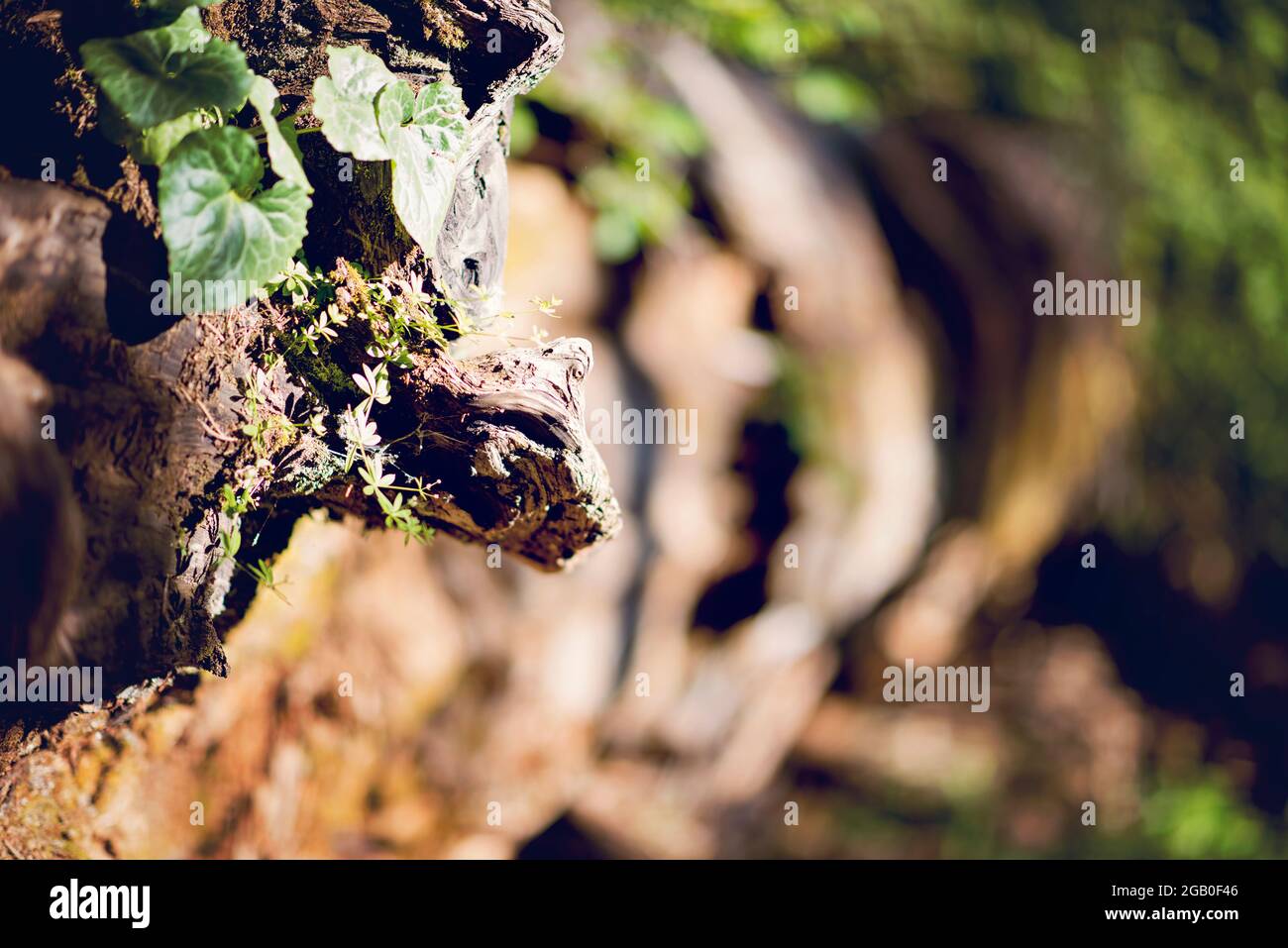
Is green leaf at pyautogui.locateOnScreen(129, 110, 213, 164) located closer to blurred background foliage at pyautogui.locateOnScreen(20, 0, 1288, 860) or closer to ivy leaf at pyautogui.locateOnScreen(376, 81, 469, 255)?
ivy leaf at pyautogui.locateOnScreen(376, 81, 469, 255)

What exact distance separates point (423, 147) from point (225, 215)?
235 millimetres

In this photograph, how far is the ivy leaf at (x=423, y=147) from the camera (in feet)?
3.51

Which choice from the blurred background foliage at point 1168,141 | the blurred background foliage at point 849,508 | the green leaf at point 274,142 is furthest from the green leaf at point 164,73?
the blurred background foliage at point 1168,141

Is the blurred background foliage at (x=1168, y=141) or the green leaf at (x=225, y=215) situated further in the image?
the blurred background foliage at (x=1168, y=141)

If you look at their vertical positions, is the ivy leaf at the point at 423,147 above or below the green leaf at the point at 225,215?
above

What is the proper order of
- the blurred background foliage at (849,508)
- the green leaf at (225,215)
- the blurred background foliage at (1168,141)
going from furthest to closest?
the blurred background foliage at (1168,141) → the blurred background foliage at (849,508) → the green leaf at (225,215)

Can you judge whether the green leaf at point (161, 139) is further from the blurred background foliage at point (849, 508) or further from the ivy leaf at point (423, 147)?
the blurred background foliage at point (849, 508)

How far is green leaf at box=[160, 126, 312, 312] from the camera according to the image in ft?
3.22

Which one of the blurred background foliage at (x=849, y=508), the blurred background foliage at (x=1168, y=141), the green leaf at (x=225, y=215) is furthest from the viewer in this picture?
the blurred background foliage at (x=1168, y=141)

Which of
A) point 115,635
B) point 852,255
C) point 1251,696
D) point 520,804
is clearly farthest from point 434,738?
point 1251,696

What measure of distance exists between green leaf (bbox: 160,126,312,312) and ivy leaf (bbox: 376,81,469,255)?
0.11m

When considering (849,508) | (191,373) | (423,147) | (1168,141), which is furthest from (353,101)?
(1168,141)

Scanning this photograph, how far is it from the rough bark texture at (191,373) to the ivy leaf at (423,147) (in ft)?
0.22
